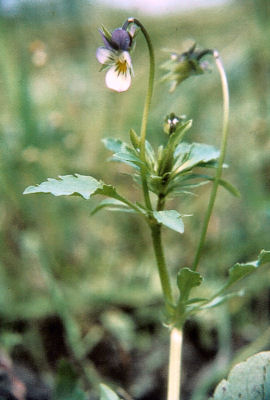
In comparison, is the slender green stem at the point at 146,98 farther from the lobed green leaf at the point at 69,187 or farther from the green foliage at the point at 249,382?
the green foliage at the point at 249,382

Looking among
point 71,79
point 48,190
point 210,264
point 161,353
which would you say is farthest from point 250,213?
point 71,79

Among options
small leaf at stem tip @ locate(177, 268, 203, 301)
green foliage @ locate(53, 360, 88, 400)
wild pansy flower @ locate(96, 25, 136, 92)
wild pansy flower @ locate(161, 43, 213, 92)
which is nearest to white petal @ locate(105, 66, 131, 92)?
wild pansy flower @ locate(96, 25, 136, 92)

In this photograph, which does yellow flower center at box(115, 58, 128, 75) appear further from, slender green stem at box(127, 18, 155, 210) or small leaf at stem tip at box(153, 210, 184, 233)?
small leaf at stem tip at box(153, 210, 184, 233)

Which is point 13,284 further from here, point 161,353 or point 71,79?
point 71,79

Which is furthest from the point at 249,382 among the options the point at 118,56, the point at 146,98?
the point at 118,56

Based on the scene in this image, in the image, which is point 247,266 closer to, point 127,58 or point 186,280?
point 186,280

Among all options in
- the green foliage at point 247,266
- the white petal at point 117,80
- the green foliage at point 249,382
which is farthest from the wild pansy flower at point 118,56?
the green foliage at point 249,382

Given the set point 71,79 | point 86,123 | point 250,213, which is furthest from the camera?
point 71,79
